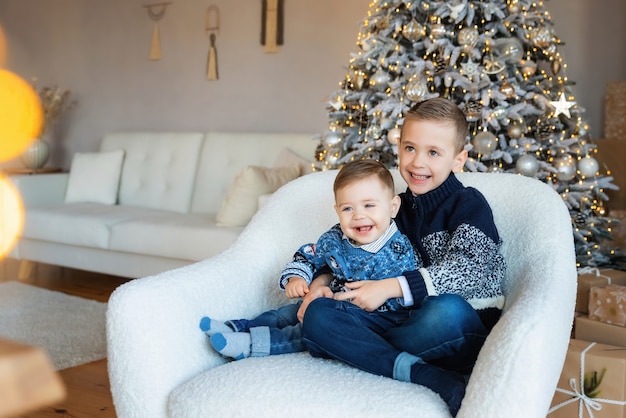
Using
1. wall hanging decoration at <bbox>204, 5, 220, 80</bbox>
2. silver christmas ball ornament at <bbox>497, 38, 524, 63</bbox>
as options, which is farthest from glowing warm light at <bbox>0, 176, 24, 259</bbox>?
silver christmas ball ornament at <bbox>497, 38, 524, 63</bbox>

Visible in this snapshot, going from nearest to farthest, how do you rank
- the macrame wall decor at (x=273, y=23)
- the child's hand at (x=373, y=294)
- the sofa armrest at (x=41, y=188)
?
the child's hand at (x=373, y=294)
the macrame wall decor at (x=273, y=23)
the sofa armrest at (x=41, y=188)

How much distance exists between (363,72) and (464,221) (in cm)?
156

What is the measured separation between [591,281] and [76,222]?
2.88 meters

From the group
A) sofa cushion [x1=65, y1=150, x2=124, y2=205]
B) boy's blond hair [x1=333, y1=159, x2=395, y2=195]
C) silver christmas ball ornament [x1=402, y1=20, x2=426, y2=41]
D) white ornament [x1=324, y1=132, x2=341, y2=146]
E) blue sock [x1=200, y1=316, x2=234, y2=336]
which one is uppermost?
silver christmas ball ornament [x1=402, y1=20, x2=426, y2=41]

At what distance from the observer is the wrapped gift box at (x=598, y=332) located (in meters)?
2.04

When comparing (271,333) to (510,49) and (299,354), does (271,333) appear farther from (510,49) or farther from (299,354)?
(510,49)

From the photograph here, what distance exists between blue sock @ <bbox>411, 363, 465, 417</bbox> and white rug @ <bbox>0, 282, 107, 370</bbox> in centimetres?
180

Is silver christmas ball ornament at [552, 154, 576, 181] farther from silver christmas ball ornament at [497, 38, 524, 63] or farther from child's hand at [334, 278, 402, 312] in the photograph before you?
child's hand at [334, 278, 402, 312]

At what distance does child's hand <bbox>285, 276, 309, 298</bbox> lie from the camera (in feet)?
5.20

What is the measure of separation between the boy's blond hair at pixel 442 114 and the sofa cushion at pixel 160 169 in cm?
303

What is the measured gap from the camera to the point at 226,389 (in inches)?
51.1

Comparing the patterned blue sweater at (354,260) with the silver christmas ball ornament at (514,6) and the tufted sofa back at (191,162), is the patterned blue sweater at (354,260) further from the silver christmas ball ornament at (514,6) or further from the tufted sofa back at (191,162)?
the tufted sofa back at (191,162)

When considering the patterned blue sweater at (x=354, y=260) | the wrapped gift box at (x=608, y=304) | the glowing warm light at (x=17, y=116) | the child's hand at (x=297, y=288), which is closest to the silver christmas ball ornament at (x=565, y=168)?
the wrapped gift box at (x=608, y=304)

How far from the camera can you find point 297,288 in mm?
1588
